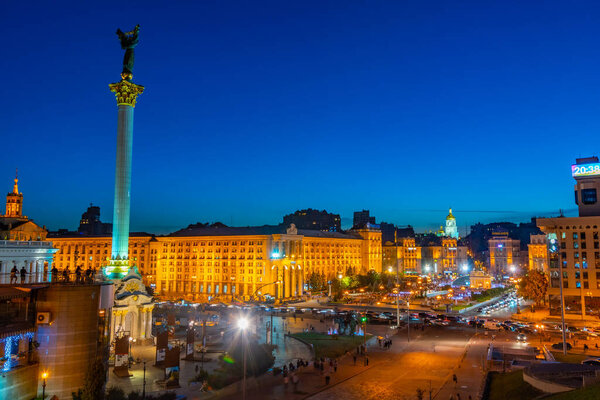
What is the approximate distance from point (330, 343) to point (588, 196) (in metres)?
78.4

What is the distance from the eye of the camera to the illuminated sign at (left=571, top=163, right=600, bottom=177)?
105 metres

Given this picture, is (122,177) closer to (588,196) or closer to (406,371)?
(406,371)

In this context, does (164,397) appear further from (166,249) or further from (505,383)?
(166,249)

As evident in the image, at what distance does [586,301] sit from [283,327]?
206 ft

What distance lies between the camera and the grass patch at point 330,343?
54.1 meters

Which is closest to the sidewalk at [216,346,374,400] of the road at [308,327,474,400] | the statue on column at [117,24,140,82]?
the road at [308,327,474,400]

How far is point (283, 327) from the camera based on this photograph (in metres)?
76.6

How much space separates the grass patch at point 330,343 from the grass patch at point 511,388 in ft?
A: 60.3

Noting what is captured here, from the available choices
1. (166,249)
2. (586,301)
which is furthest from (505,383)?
(166,249)

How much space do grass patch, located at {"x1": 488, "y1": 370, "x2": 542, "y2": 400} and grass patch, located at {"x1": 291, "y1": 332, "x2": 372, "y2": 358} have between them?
18.4 m

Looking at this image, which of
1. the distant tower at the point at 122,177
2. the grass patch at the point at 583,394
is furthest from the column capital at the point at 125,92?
the grass patch at the point at 583,394

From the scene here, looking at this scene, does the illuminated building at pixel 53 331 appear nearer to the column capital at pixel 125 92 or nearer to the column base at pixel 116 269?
the column base at pixel 116 269

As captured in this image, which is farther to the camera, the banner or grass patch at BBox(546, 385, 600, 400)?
the banner

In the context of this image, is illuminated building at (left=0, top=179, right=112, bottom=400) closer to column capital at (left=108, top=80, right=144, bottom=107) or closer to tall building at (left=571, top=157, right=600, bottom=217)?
column capital at (left=108, top=80, right=144, bottom=107)
